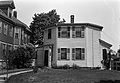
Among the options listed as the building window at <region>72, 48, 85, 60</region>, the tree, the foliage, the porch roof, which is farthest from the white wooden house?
the tree

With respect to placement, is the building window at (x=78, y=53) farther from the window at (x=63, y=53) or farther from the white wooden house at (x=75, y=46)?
the window at (x=63, y=53)

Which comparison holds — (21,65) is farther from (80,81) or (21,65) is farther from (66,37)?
(80,81)

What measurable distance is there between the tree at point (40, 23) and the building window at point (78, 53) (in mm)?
18877

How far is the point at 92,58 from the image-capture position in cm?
3012

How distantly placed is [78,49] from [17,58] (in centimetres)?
872

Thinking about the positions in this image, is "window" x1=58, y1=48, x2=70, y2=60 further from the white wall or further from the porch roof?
the porch roof

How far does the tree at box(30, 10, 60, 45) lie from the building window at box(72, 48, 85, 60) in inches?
743

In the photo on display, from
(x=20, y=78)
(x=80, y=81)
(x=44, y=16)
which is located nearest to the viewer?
(x=80, y=81)

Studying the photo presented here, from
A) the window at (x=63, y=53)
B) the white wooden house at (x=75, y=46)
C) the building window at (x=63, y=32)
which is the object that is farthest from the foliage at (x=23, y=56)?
the building window at (x=63, y=32)

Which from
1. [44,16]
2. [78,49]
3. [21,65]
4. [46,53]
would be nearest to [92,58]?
[78,49]

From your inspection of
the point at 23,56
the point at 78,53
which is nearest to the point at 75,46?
the point at 78,53

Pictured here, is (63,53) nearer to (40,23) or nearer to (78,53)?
(78,53)

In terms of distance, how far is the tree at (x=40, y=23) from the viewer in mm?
47969

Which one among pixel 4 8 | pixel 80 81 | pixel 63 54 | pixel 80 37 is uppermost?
pixel 4 8
